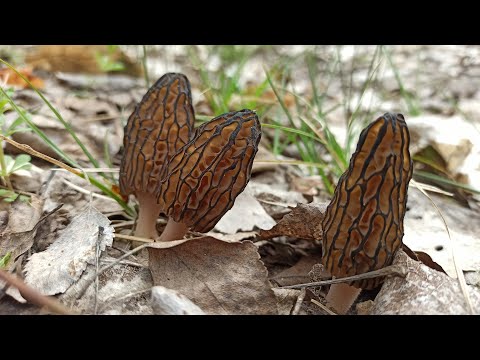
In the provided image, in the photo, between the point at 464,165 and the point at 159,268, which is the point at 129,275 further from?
the point at 464,165

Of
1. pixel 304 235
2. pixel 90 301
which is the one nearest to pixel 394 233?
pixel 304 235

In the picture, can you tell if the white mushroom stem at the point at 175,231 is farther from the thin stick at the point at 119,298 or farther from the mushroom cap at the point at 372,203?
the mushroom cap at the point at 372,203

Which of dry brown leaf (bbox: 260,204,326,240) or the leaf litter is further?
dry brown leaf (bbox: 260,204,326,240)

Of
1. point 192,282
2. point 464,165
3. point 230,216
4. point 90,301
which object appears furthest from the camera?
point 464,165

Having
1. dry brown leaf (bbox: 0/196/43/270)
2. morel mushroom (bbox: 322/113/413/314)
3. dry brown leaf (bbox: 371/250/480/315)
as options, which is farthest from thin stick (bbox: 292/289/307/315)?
dry brown leaf (bbox: 0/196/43/270)

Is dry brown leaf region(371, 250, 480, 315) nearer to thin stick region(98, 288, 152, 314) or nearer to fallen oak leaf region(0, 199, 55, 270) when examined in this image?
thin stick region(98, 288, 152, 314)
